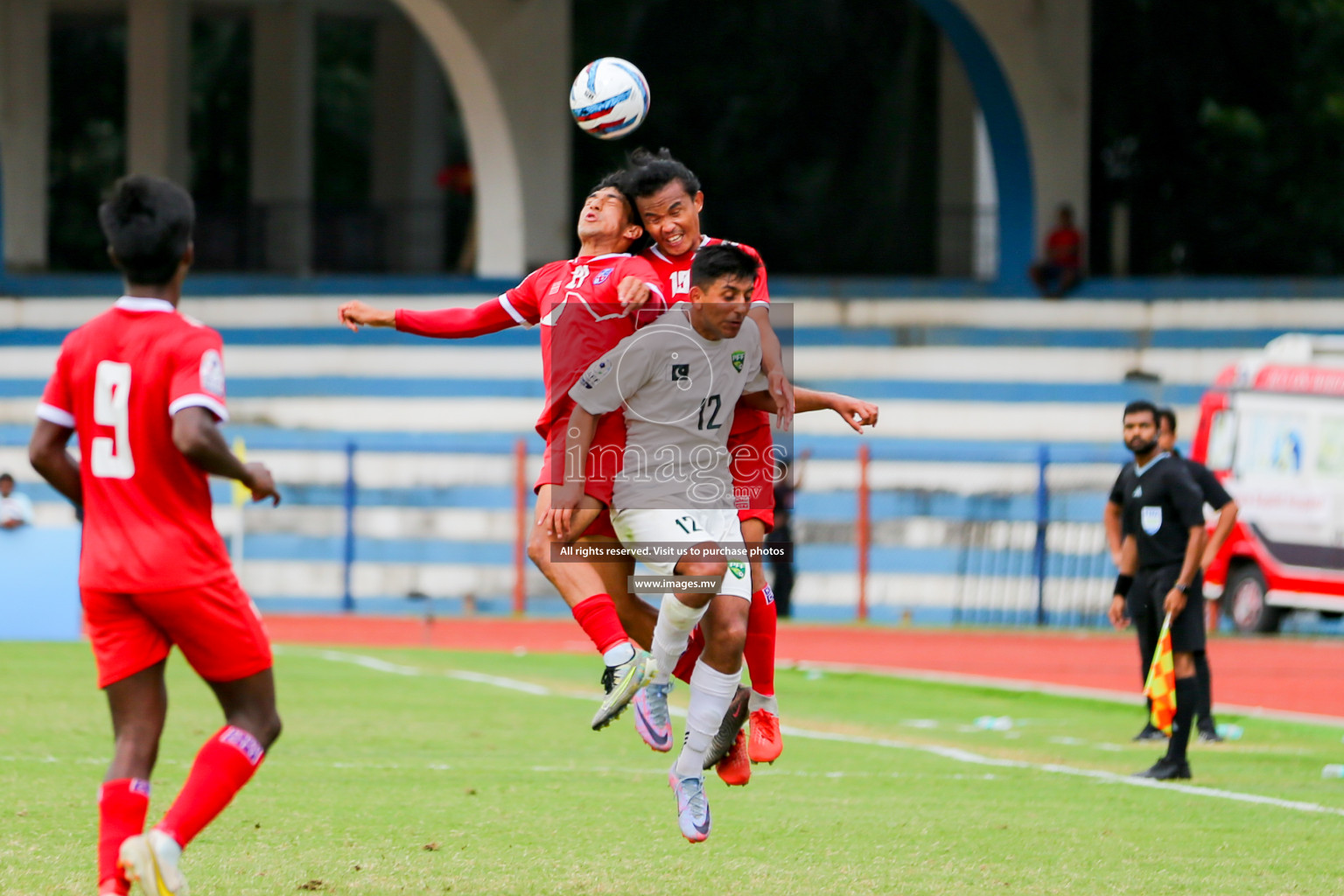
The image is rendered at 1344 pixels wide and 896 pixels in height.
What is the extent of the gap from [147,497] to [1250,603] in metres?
17.7

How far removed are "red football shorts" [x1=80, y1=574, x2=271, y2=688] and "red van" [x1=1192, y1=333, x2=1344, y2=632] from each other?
16432 mm

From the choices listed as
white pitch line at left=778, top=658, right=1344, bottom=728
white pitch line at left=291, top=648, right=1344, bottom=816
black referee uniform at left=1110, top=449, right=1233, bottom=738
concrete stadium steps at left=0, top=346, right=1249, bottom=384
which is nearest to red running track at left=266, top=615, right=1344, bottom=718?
white pitch line at left=778, top=658, right=1344, bottom=728

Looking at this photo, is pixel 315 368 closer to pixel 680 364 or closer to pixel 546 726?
pixel 546 726

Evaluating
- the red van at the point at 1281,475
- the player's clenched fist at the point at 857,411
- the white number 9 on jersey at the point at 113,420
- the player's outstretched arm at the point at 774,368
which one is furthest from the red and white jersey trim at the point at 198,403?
the red van at the point at 1281,475

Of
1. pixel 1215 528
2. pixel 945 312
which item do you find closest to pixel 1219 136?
pixel 945 312

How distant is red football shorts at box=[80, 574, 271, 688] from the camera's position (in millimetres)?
5855

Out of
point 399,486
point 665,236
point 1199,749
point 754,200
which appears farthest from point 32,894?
point 754,200

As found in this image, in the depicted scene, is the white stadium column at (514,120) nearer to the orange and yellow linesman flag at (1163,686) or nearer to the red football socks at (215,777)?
the orange and yellow linesman flag at (1163,686)

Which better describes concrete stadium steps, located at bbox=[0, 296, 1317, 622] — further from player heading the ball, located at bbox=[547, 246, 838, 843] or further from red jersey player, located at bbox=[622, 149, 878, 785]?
player heading the ball, located at bbox=[547, 246, 838, 843]

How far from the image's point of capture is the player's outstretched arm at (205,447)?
5.64m

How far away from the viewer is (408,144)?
3541cm

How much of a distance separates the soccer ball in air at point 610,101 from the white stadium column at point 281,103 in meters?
25.9

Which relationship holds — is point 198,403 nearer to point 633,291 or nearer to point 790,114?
point 633,291

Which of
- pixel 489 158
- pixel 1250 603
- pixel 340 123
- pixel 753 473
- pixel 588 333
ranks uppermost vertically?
pixel 340 123
